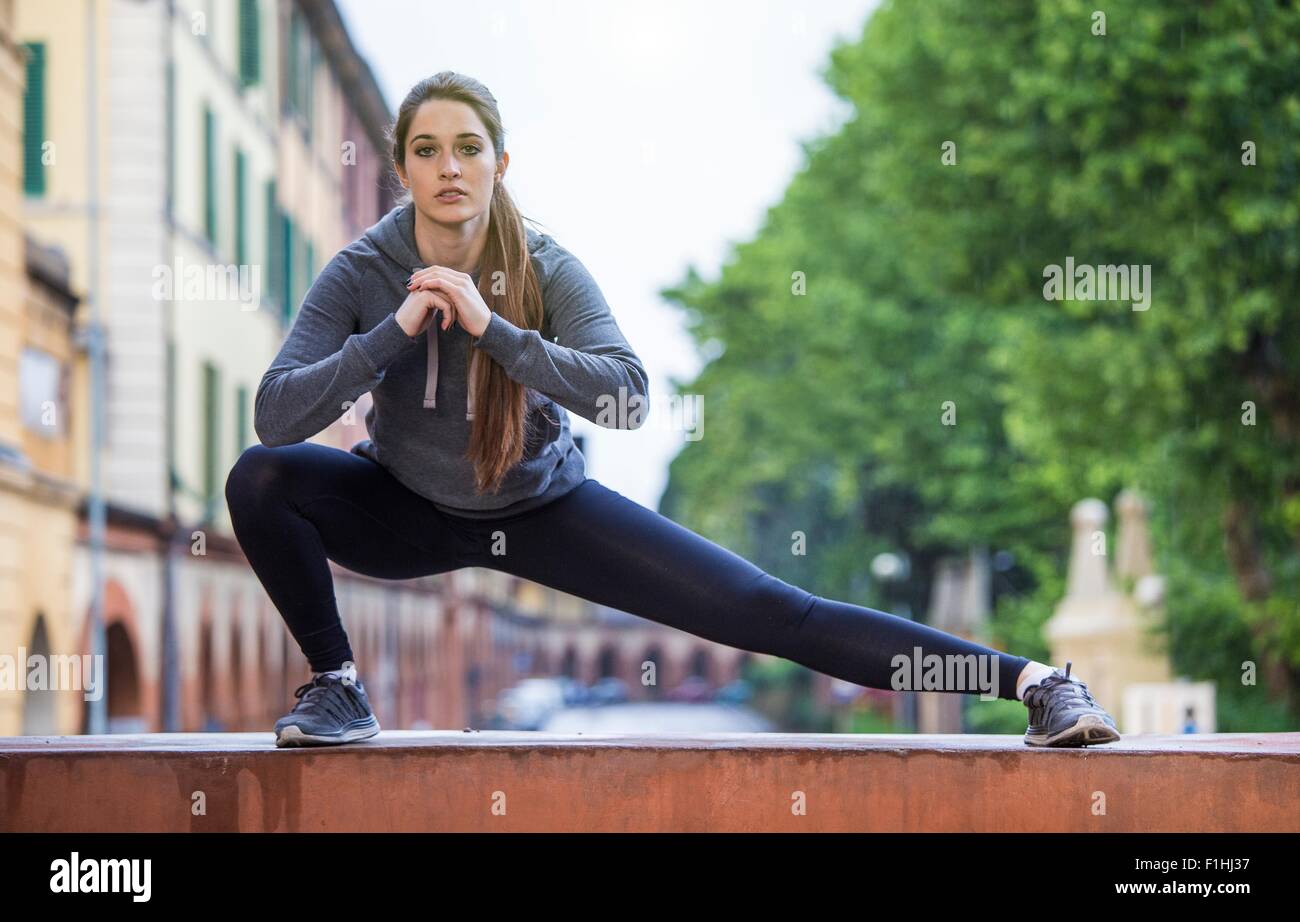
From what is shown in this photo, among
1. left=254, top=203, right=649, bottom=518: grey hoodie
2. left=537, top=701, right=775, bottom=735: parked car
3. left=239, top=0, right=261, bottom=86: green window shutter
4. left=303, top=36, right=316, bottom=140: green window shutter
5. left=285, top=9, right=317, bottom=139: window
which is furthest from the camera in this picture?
left=537, top=701, right=775, bottom=735: parked car

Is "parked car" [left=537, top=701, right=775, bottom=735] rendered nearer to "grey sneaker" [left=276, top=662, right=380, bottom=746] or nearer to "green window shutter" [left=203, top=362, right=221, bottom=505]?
"green window shutter" [left=203, top=362, right=221, bottom=505]

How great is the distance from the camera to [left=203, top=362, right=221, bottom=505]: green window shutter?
25.8m

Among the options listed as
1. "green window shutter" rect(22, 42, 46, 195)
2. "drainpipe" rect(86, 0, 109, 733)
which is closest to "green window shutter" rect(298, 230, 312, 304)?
"drainpipe" rect(86, 0, 109, 733)

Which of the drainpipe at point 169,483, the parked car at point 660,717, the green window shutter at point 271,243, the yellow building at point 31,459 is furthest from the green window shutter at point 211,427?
the parked car at point 660,717

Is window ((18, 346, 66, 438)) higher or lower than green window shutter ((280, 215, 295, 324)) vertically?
lower

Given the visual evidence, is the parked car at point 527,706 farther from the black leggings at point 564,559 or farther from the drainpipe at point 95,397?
the black leggings at point 564,559

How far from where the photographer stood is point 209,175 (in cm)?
2600

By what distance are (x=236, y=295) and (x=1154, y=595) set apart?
14.2 meters

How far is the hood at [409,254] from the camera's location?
4109 millimetres

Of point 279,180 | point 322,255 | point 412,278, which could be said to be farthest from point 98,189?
point 412,278

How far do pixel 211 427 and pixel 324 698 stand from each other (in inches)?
887

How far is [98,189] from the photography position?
76.0 ft

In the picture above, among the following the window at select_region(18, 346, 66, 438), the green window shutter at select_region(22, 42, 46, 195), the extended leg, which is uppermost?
the green window shutter at select_region(22, 42, 46, 195)
